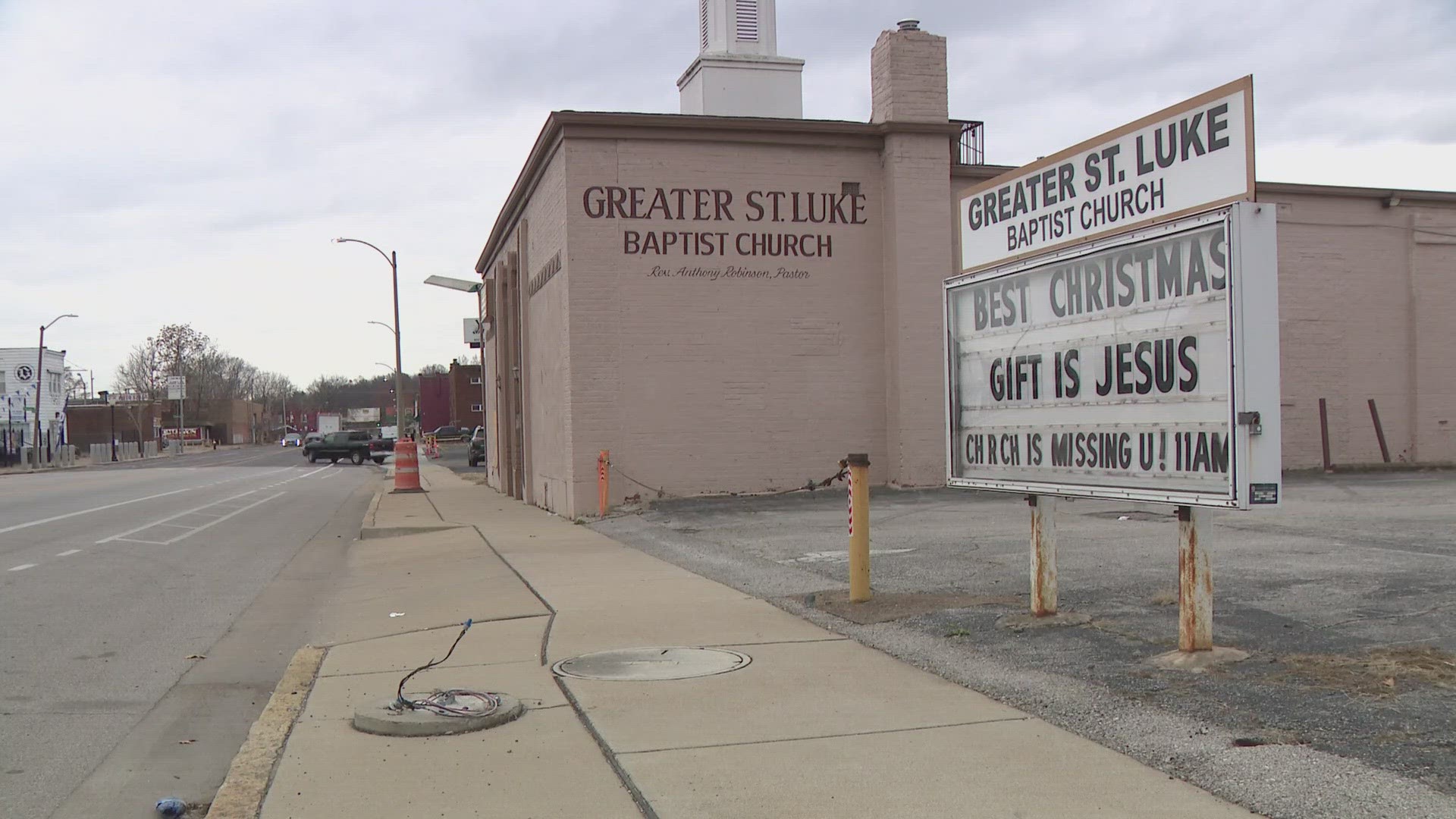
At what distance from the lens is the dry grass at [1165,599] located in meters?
8.27

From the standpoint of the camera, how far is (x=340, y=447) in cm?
6419

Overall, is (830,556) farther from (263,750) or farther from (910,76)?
(910,76)

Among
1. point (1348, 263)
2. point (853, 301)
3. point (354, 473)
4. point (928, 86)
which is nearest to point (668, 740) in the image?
point (853, 301)

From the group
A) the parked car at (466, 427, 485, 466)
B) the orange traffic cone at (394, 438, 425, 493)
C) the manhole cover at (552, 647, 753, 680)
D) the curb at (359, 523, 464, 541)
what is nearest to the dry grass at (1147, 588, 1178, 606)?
the manhole cover at (552, 647, 753, 680)

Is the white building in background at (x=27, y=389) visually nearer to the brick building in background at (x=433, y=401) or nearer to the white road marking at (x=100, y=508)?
the brick building in background at (x=433, y=401)

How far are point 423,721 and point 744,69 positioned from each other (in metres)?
19.5

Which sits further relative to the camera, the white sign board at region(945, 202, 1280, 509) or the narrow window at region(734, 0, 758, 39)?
the narrow window at region(734, 0, 758, 39)

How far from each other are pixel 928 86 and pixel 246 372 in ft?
551

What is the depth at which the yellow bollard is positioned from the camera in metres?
8.93

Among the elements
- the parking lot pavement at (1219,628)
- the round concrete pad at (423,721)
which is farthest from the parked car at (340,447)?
the round concrete pad at (423,721)

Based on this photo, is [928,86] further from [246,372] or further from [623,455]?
[246,372]

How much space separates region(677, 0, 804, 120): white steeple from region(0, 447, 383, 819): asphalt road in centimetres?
1100

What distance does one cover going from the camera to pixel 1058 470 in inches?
297

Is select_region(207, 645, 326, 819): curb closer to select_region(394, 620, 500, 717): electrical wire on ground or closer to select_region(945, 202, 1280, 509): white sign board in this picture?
select_region(394, 620, 500, 717): electrical wire on ground
